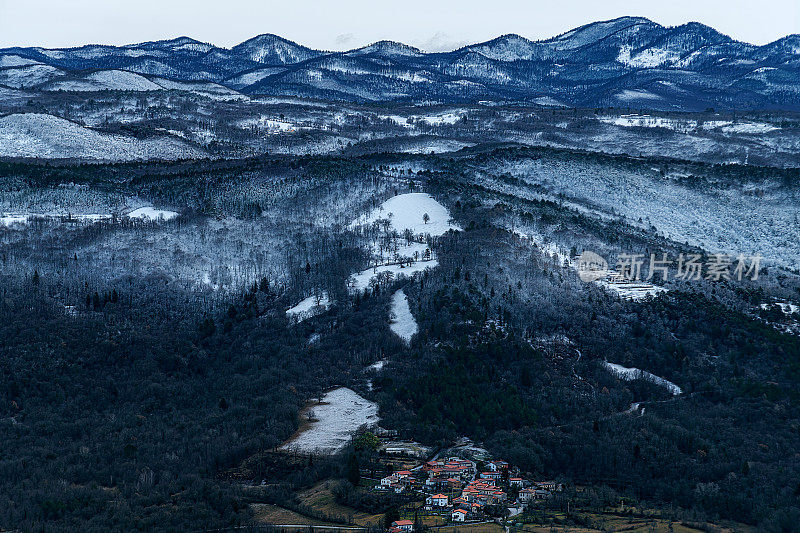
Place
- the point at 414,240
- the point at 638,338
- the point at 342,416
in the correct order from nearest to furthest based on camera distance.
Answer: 1. the point at 342,416
2. the point at 638,338
3. the point at 414,240

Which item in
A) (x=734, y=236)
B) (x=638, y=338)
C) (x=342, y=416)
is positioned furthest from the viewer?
(x=734, y=236)

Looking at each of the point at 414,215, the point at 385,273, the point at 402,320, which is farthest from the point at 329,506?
the point at 414,215

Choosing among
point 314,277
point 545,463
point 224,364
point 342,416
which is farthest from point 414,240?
point 545,463

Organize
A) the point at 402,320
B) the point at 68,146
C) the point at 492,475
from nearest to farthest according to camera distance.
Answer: the point at 492,475 < the point at 402,320 < the point at 68,146

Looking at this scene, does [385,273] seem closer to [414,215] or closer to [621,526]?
[414,215]

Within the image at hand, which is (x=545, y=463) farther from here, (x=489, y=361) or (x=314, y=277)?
(x=314, y=277)
